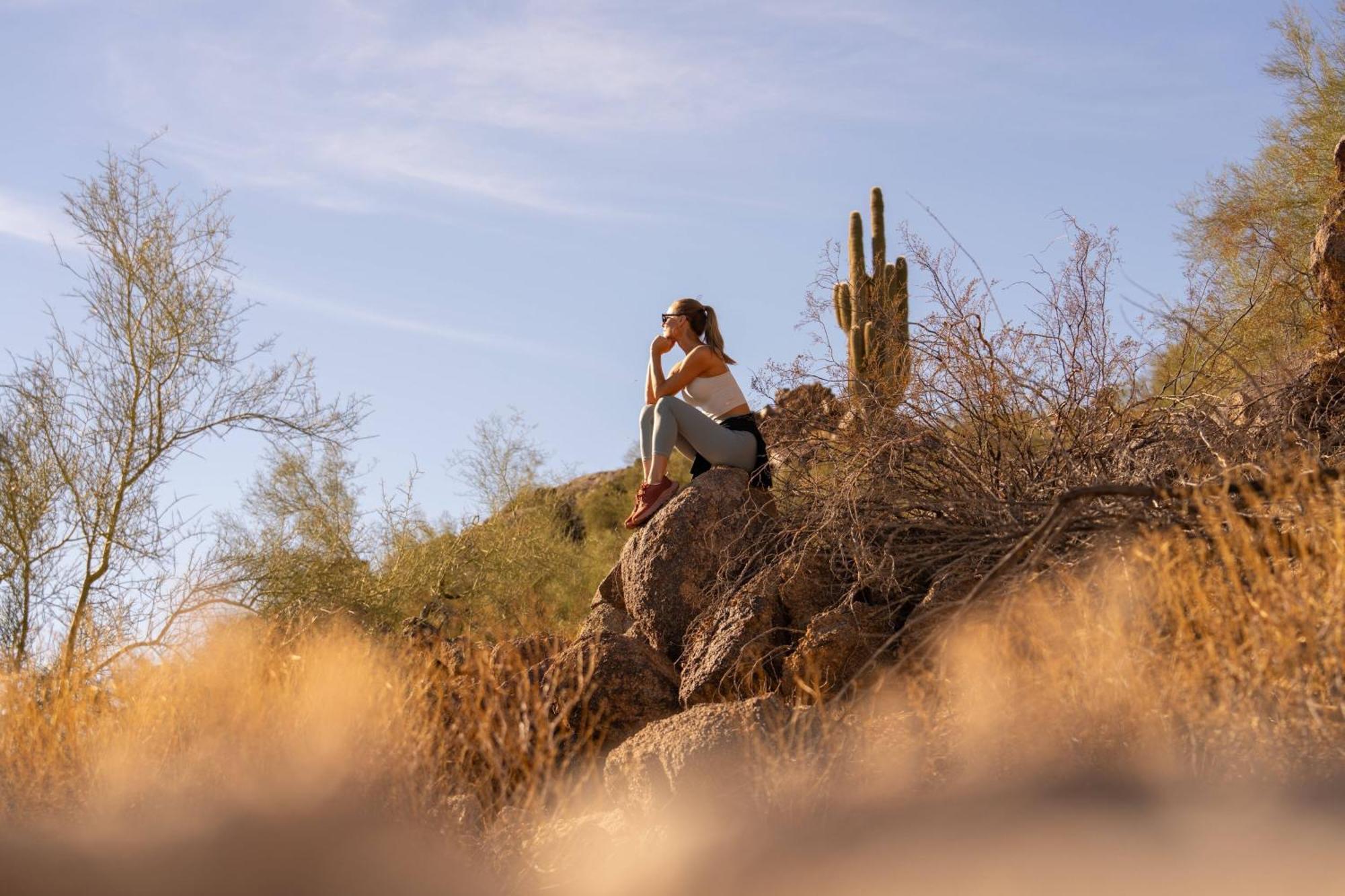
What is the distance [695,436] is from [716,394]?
0.50 m

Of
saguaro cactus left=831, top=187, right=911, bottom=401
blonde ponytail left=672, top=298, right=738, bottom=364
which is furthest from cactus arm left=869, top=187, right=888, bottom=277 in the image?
blonde ponytail left=672, top=298, right=738, bottom=364

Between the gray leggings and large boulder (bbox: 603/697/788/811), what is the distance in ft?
7.46

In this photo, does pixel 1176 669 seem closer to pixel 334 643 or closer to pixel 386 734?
pixel 386 734

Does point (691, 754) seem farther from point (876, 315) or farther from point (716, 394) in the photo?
point (876, 315)

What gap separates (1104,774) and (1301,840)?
760 millimetres

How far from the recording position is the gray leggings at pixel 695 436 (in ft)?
25.2

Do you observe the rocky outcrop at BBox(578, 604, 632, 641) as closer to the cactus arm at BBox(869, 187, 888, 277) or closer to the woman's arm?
the woman's arm

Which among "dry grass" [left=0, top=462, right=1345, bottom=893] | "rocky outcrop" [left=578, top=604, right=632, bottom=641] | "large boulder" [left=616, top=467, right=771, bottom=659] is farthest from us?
"rocky outcrop" [left=578, top=604, right=632, bottom=641]

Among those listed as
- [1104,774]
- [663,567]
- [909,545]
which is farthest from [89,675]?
[1104,774]

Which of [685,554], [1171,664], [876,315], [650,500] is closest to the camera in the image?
[1171,664]

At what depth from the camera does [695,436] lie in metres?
7.72

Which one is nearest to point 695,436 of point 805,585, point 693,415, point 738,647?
point 693,415

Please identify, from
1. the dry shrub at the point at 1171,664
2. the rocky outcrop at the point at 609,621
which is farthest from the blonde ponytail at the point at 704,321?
the dry shrub at the point at 1171,664

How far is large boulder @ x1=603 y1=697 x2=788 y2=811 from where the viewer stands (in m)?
5.30
